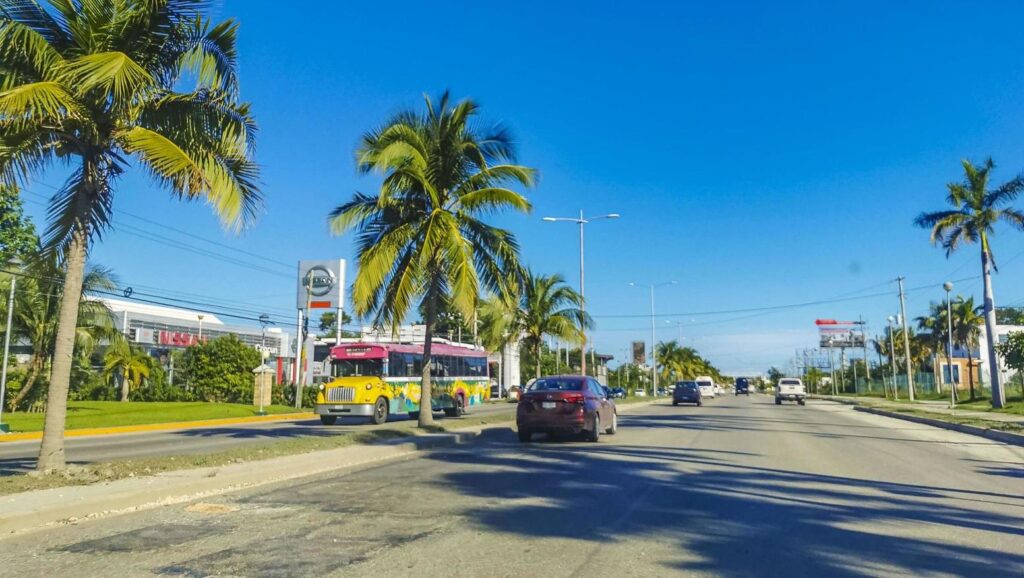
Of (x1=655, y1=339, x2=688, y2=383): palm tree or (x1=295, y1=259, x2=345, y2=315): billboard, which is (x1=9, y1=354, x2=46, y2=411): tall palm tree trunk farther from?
(x1=655, y1=339, x2=688, y2=383): palm tree

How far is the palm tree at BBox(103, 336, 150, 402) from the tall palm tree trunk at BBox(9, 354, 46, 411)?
5.03 metres

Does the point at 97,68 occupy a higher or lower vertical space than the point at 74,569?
higher

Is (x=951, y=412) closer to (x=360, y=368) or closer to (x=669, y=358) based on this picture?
(x=360, y=368)

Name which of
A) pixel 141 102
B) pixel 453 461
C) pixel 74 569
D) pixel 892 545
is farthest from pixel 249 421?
pixel 892 545

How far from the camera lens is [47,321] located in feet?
99.9

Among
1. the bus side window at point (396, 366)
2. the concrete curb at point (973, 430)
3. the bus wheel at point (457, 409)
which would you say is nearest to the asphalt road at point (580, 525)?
the concrete curb at point (973, 430)

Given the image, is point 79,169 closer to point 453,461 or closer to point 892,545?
point 453,461

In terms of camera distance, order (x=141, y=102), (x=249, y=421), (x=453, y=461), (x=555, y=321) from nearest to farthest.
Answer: (x=141, y=102)
(x=453, y=461)
(x=249, y=421)
(x=555, y=321)

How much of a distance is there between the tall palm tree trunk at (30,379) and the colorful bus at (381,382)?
541 inches

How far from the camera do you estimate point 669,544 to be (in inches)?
267

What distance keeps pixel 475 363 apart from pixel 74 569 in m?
26.7

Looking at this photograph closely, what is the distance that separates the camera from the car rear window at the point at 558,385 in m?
17.0

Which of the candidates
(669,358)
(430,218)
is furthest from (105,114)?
(669,358)

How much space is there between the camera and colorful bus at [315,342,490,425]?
23.9 meters
